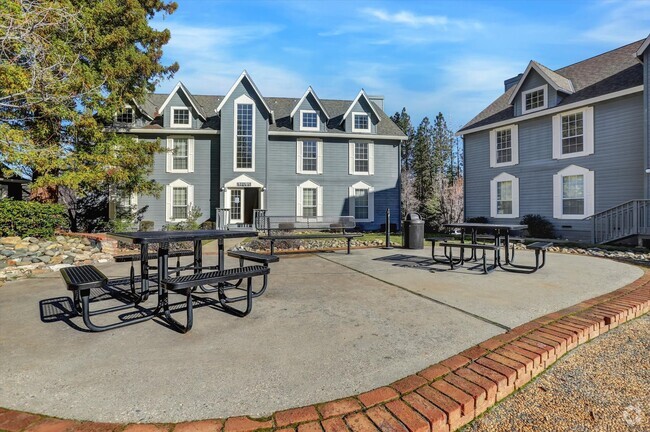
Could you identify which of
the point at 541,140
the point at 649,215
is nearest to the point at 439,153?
the point at 541,140

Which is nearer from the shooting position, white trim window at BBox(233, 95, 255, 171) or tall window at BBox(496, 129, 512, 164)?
tall window at BBox(496, 129, 512, 164)

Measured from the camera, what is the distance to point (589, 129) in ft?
47.5

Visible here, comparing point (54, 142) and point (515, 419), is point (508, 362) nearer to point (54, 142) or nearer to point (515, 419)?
point (515, 419)

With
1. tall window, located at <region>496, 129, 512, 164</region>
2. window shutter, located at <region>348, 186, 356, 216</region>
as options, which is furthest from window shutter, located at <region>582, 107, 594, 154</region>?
window shutter, located at <region>348, 186, 356, 216</region>

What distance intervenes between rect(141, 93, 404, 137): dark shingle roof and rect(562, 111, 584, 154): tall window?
8626 mm

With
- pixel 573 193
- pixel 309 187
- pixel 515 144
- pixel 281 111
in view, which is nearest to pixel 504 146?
pixel 515 144

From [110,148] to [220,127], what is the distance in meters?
6.53

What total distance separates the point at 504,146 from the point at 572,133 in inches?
127

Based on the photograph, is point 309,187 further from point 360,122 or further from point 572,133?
point 572,133

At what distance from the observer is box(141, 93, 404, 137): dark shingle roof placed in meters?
19.8

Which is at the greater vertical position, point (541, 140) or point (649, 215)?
point (541, 140)

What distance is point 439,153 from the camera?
155ft

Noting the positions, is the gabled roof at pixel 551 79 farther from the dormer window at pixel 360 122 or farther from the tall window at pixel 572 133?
the dormer window at pixel 360 122

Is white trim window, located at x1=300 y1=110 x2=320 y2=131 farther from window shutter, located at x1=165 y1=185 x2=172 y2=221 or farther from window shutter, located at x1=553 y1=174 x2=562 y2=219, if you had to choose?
window shutter, located at x1=553 y1=174 x2=562 y2=219
